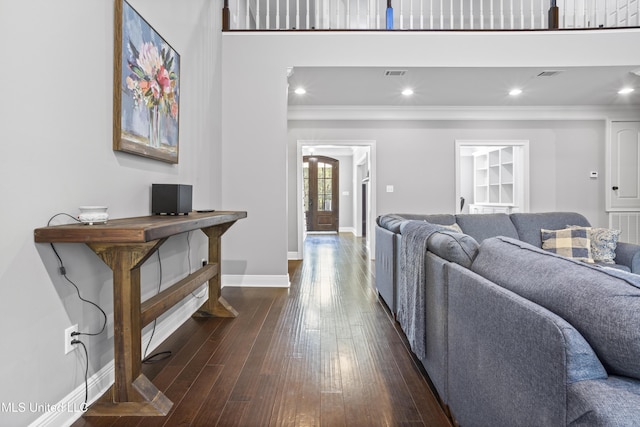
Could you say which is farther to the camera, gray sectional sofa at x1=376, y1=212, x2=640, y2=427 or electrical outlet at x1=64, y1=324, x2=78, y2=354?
electrical outlet at x1=64, y1=324, x2=78, y2=354

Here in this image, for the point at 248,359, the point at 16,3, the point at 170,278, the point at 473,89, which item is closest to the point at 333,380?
the point at 248,359

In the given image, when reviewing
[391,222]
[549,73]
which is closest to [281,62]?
[391,222]

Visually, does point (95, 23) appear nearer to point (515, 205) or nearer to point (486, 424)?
point (486, 424)

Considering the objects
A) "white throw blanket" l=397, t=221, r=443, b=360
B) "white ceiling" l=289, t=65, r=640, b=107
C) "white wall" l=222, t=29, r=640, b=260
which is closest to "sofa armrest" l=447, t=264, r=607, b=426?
"white throw blanket" l=397, t=221, r=443, b=360

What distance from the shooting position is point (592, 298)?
→ 88 cm

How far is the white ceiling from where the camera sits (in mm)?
4094

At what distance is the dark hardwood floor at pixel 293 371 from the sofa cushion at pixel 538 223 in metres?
1.60

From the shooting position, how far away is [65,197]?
156 centimetres

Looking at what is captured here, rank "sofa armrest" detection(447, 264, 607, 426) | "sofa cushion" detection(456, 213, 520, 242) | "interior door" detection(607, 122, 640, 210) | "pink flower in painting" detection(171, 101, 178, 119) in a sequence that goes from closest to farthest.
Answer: "sofa armrest" detection(447, 264, 607, 426) < "pink flower in painting" detection(171, 101, 178, 119) < "sofa cushion" detection(456, 213, 520, 242) < "interior door" detection(607, 122, 640, 210)

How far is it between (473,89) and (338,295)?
3.35 m

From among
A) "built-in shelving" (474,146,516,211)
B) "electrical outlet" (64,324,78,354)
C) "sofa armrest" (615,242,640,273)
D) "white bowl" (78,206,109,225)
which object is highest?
"built-in shelving" (474,146,516,211)

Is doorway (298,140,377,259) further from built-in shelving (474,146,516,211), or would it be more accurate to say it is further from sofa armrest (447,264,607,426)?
sofa armrest (447,264,607,426)

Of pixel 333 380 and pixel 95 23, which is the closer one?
pixel 95 23

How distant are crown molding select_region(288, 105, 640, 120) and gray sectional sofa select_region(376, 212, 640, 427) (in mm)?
4146
